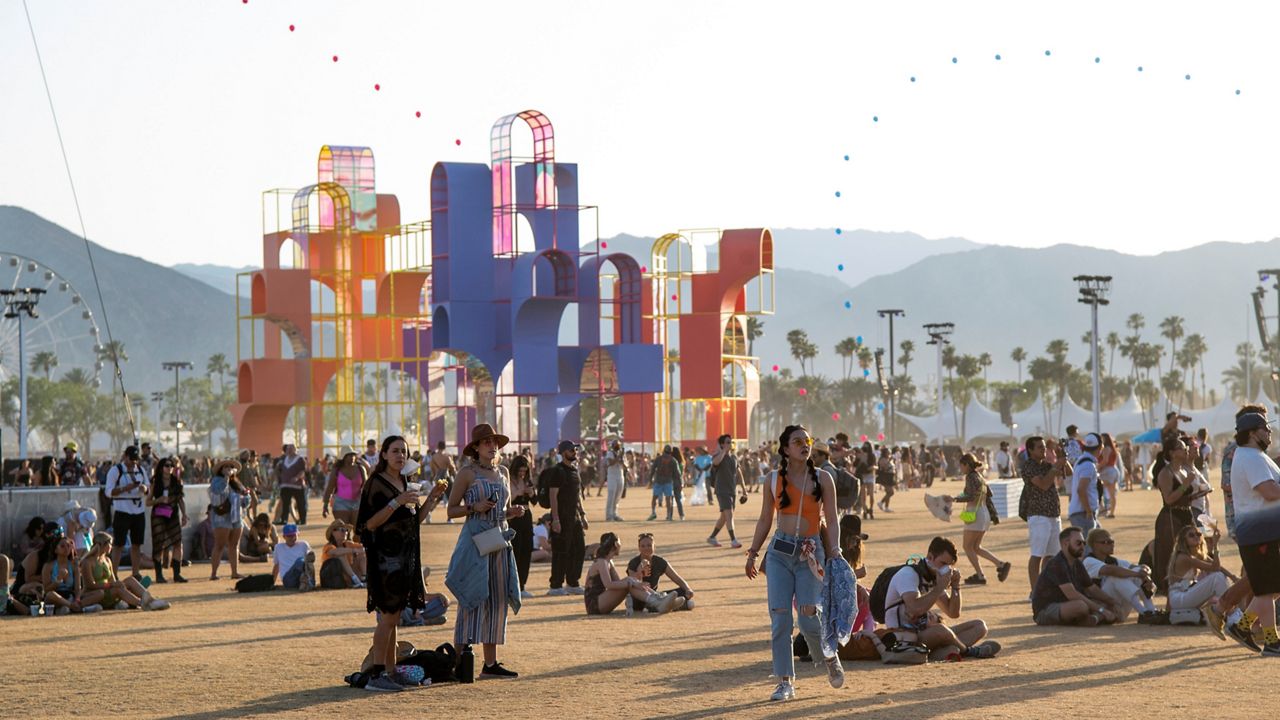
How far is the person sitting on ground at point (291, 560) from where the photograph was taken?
18.5 metres

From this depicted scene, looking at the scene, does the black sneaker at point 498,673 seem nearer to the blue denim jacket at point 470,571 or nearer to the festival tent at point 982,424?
the blue denim jacket at point 470,571

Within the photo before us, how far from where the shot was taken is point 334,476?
20516 millimetres

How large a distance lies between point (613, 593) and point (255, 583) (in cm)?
505

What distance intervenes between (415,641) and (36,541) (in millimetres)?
5398

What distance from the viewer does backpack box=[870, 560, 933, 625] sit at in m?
12.0

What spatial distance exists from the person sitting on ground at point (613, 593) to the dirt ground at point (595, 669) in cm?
16

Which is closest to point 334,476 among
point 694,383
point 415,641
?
point 415,641

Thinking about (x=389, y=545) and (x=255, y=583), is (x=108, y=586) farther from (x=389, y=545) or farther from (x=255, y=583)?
(x=389, y=545)

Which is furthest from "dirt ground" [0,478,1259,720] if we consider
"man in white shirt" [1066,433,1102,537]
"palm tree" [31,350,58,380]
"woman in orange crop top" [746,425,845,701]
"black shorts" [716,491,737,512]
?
"palm tree" [31,350,58,380]

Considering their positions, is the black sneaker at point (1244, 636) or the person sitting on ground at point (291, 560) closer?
the black sneaker at point (1244, 636)

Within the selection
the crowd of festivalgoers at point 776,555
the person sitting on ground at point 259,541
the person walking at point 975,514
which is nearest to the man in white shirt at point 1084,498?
the crowd of festivalgoers at point 776,555

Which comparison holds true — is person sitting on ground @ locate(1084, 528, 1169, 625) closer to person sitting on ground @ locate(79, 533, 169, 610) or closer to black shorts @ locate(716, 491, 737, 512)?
person sitting on ground @ locate(79, 533, 169, 610)

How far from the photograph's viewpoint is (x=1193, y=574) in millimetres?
13914

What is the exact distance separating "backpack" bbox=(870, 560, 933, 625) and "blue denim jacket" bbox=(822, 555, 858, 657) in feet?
6.72
